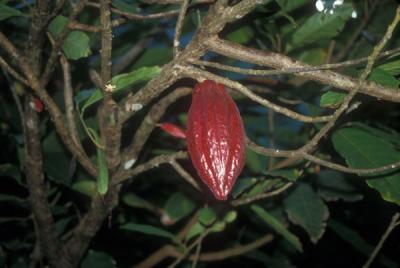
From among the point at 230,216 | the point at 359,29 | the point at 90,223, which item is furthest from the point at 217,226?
the point at 359,29

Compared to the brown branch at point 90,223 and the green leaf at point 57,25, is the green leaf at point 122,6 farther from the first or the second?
the brown branch at point 90,223

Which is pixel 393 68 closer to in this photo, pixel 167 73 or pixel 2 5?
pixel 167 73

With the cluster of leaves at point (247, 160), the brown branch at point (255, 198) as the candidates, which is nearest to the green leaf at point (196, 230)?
the cluster of leaves at point (247, 160)

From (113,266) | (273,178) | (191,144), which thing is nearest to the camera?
(191,144)

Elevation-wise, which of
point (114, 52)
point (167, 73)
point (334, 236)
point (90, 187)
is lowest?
point (334, 236)

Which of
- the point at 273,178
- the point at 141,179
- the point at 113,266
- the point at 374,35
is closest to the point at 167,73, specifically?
the point at 273,178

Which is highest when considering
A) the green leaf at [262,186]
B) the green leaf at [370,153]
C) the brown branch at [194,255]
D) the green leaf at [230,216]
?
the green leaf at [370,153]

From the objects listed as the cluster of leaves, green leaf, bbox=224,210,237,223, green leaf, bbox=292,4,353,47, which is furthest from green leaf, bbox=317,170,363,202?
green leaf, bbox=292,4,353,47
